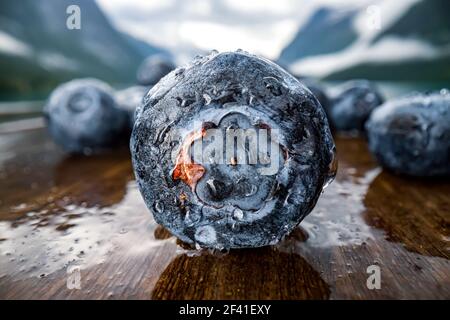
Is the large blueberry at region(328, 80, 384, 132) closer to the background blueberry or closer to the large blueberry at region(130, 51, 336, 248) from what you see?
the background blueberry

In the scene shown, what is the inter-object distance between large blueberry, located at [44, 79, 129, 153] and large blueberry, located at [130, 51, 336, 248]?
5.75ft

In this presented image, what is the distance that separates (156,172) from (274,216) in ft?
1.09

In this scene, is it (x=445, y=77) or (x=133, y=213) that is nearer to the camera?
(x=133, y=213)

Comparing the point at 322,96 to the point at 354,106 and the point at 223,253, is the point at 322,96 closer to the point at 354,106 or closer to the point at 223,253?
the point at 354,106

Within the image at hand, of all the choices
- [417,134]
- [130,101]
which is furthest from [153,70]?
[417,134]

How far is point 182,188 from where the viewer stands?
100cm

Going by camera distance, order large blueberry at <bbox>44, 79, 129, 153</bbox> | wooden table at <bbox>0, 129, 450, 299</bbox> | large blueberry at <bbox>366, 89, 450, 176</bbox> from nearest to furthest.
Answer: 1. wooden table at <bbox>0, 129, 450, 299</bbox>
2. large blueberry at <bbox>366, 89, 450, 176</bbox>
3. large blueberry at <bbox>44, 79, 129, 153</bbox>

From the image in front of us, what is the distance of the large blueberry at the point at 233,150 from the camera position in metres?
0.96

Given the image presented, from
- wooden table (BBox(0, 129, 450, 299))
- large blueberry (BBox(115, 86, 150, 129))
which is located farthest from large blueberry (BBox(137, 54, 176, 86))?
wooden table (BBox(0, 129, 450, 299))

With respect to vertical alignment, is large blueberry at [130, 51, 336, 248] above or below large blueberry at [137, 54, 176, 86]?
below

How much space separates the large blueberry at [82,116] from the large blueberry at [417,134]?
5.85 feet

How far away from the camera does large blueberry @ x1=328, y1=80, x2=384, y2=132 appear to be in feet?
11.1
